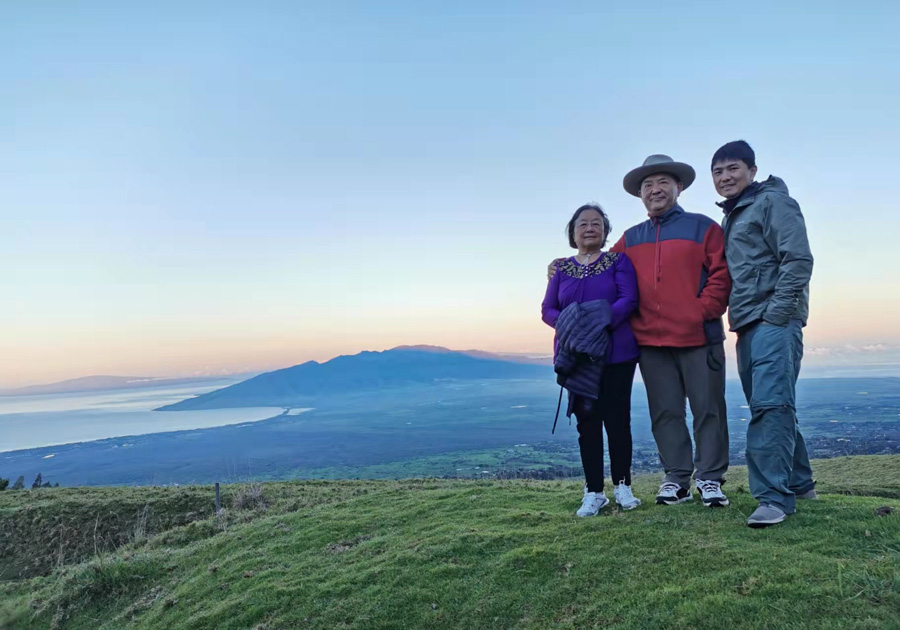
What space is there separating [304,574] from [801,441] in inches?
204

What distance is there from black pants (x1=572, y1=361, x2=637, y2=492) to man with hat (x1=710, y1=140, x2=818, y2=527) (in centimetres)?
109

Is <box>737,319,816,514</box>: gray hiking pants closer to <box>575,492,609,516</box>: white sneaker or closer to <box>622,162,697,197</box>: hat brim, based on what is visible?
<box>575,492,609,516</box>: white sneaker

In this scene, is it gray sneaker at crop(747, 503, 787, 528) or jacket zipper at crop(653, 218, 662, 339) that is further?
jacket zipper at crop(653, 218, 662, 339)

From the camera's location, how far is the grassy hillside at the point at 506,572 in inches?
123

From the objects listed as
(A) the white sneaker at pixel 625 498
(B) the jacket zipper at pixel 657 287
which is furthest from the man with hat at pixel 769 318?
(A) the white sneaker at pixel 625 498

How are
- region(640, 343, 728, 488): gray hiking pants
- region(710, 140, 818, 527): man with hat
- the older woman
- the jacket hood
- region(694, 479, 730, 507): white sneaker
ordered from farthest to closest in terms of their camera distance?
1. the older woman
2. region(640, 343, 728, 488): gray hiking pants
3. region(694, 479, 730, 507): white sneaker
4. the jacket hood
5. region(710, 140, 818, 527): man with hat

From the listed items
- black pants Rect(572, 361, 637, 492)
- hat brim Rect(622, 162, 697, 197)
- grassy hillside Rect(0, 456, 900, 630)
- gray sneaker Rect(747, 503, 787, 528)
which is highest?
hat brim Rect(622, 162, 697, 197)

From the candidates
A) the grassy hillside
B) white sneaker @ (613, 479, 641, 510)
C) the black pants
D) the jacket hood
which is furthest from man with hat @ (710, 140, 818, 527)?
white sneaker @ (613, 479, 641, 510)

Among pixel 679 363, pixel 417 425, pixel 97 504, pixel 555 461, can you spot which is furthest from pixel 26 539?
pixel 417 425

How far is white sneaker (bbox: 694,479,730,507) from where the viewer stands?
4840mm

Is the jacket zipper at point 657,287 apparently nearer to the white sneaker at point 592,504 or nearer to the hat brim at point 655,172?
the hat brim at point 655,172

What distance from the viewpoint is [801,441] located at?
4.81 metres

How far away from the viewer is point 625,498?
17.2 feet

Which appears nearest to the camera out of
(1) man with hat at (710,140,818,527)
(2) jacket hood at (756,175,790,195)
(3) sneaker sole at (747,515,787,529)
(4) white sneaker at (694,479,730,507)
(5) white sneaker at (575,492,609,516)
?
(3) sneaker sole at (747,515,787,529)
